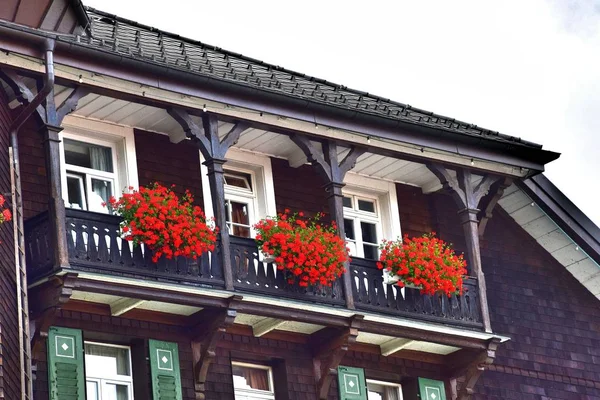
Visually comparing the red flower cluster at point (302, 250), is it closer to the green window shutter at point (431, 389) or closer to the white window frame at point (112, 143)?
the white window frame at point (112, 143)

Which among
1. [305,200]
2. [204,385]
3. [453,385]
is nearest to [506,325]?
[453,385]

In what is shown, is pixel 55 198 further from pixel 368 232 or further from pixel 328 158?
pixel 368 232

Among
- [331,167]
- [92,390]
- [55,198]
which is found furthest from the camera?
[331,167]

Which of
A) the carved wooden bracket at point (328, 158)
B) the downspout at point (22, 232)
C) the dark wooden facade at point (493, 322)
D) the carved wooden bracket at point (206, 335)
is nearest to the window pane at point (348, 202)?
the dark wooden facade at point (493, 322)

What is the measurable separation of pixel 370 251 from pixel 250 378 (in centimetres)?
388

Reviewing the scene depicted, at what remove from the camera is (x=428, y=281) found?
30.0m

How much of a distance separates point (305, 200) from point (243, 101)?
317 centimetres

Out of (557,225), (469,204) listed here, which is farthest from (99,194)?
(557,225)

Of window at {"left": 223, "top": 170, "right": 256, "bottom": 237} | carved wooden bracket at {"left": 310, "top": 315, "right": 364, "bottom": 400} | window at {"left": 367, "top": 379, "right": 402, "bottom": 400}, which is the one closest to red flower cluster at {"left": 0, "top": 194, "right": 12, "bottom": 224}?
window at {"left": 223, "top": 170, "right": 256, "bottom": 237}

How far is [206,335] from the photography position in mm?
27797

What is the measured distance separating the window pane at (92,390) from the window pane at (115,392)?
0.11 metres

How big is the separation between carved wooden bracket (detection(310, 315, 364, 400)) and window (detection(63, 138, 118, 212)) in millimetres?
4011

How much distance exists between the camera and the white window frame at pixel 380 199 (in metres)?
32.2

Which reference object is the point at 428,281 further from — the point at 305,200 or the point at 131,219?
the point at 131,219
